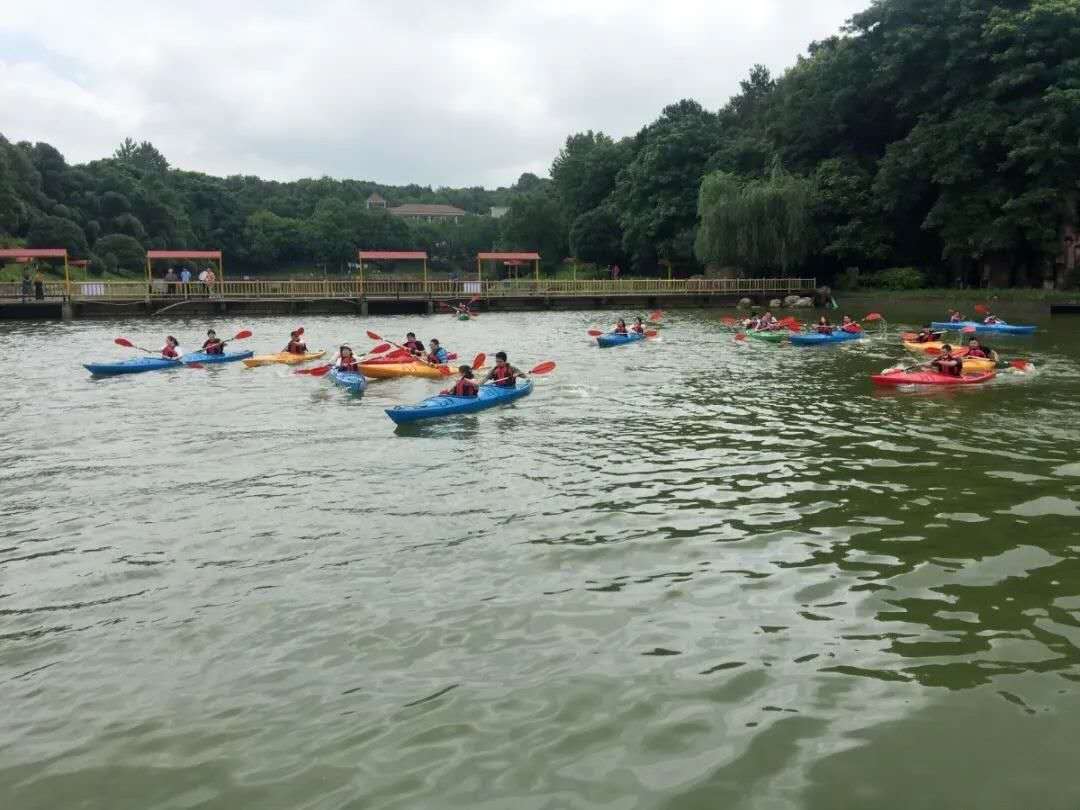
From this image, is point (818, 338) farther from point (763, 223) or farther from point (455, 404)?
point (763, 223)

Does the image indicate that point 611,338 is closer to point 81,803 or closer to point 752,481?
point 752,481

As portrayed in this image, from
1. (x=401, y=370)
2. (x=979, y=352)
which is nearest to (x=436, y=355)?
(x=401, y=370)

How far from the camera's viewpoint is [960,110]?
4359 centimetres

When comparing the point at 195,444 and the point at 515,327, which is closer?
the point at 195,444

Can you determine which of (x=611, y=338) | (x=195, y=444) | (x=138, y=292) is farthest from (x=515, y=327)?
(x=195, y=444)

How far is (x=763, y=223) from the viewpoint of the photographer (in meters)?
49.5

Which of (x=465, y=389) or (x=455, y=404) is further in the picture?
(x=465, y=389)

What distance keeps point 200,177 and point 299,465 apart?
9082 centimetres

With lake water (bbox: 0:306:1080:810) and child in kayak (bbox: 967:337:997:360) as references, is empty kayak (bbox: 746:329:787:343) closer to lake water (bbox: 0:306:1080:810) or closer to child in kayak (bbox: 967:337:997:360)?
child in kayak (bbox: 967:337:997:360)

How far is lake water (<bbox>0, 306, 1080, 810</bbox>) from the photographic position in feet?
16.2

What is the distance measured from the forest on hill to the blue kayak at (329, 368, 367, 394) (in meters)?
34.9

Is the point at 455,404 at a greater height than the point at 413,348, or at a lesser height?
lesser

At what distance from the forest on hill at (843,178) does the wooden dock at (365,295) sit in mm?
3531

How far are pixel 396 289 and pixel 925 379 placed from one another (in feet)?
108
